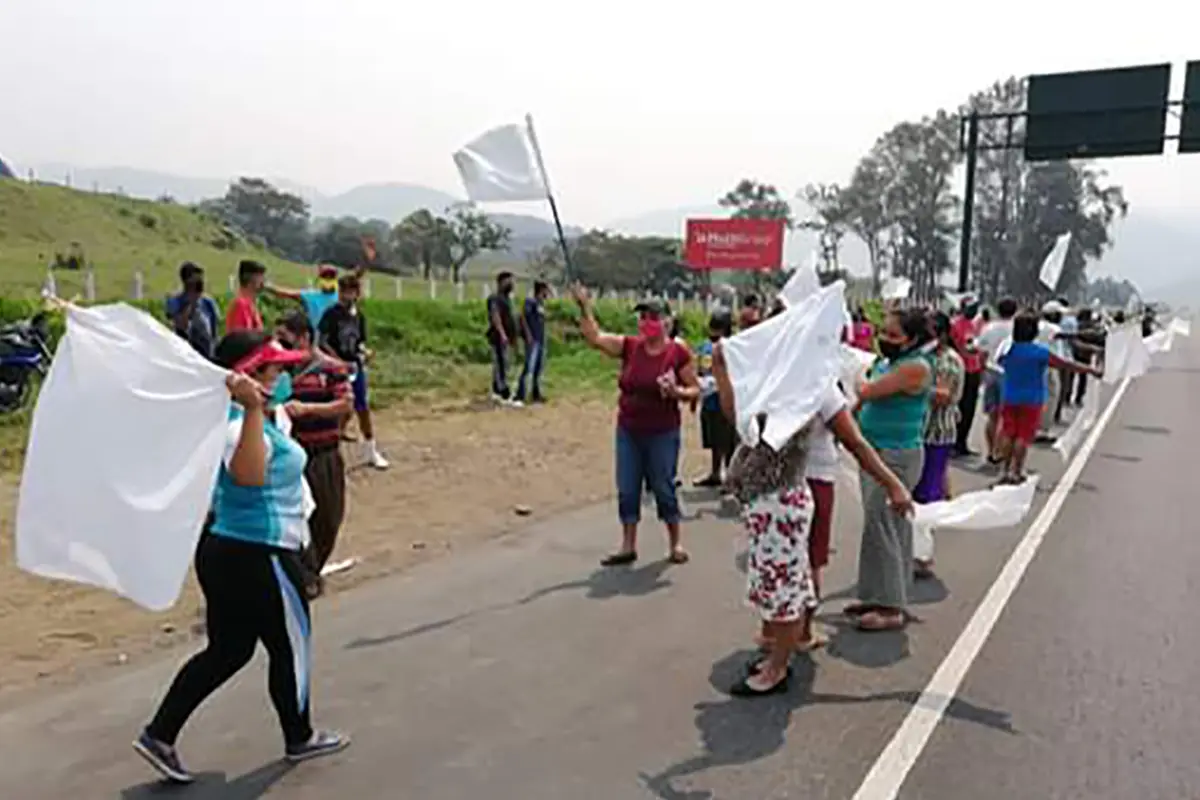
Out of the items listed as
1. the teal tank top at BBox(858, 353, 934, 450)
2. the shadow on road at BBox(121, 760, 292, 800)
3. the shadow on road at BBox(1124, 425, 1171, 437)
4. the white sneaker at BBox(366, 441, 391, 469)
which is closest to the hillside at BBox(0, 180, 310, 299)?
the white sneaker at BBox(366, 441, 391, 469)

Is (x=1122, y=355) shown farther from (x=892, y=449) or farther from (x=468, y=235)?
(x=468, y=235)

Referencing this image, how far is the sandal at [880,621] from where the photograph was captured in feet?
19.3

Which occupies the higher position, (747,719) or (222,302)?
(222,302)

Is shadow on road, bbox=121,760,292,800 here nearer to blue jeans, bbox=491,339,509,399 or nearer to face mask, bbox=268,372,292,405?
face mask, bbox=268,372,292,405

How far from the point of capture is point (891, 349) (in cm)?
587

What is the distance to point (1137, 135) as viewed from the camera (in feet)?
90.3

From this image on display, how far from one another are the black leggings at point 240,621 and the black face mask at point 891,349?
129 inches

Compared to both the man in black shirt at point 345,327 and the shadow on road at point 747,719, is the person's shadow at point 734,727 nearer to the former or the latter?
the shadow on road at point 747,719

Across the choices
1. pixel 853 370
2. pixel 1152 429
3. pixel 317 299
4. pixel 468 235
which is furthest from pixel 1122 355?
pixel 468 235

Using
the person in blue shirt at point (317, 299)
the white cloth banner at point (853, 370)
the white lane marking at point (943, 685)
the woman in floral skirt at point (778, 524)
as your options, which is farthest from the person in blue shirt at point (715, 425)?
the woman in floral skirt at point (778, 524)

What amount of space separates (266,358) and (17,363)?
28.8 ft

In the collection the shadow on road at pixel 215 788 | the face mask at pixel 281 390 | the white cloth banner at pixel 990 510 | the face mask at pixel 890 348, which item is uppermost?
the face mask at pixel 890 348

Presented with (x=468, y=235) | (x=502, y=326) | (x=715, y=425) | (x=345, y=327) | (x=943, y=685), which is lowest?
(x=943, y=685)

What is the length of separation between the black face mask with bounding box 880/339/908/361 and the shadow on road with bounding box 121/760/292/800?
3.59m
